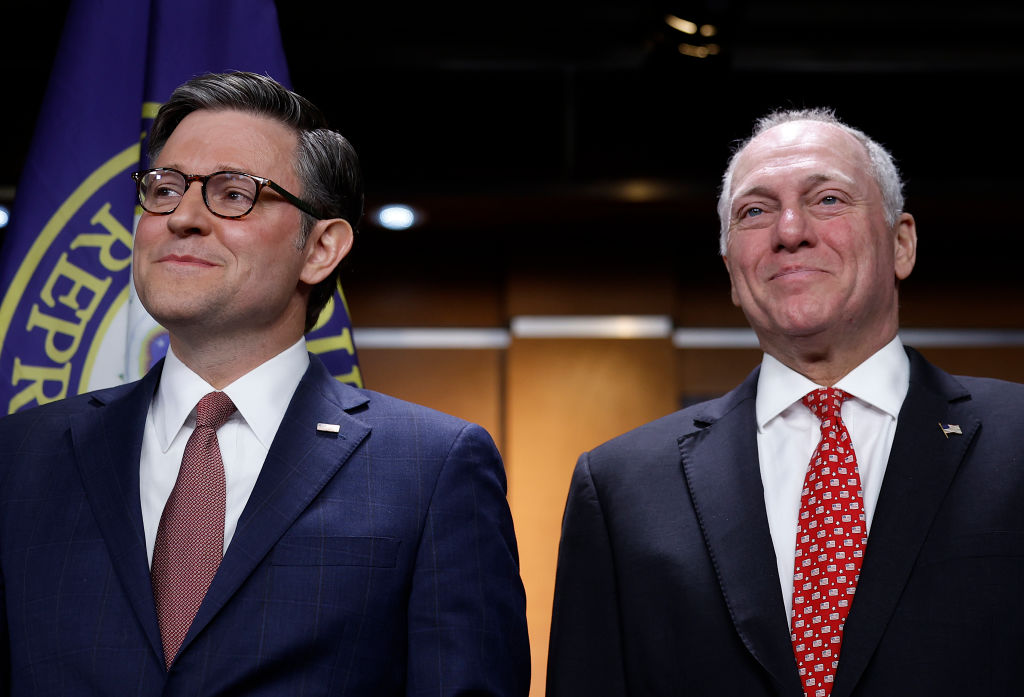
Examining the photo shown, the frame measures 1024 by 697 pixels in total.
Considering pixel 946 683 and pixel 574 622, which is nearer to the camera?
pixel 946 683

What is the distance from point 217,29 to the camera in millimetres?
2545

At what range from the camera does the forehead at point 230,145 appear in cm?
187

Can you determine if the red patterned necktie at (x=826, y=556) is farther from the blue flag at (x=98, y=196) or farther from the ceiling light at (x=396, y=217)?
the ceiling light at (x=396, y=217)

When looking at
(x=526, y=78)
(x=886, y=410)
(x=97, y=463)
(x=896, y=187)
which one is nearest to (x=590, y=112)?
(x=526, y=78)

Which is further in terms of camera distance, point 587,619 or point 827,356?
point 827,356

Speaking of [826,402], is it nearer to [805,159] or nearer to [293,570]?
[805,159]

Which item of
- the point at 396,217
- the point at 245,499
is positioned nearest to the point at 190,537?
the point at 245,499

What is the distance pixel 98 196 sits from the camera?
240 centimetres

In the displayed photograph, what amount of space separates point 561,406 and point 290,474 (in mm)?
3061

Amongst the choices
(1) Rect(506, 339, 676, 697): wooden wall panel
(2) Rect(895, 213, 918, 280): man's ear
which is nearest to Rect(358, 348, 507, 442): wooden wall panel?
(1) Rect(506, 339, 676, 697): wooden wall panel

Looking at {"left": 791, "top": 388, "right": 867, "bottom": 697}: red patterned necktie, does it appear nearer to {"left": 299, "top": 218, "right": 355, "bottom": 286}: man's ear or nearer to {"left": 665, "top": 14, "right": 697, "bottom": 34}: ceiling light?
{"left": 299, "top": 218, "right": 355, "bottom": 286}: man's ear

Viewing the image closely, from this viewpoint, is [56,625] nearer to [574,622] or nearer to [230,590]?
[230,590]

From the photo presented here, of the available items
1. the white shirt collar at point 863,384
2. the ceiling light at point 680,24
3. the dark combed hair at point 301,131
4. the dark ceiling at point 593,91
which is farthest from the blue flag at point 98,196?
the dark ceiling at point 593,91

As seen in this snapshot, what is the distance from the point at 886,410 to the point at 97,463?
4.03 ft
